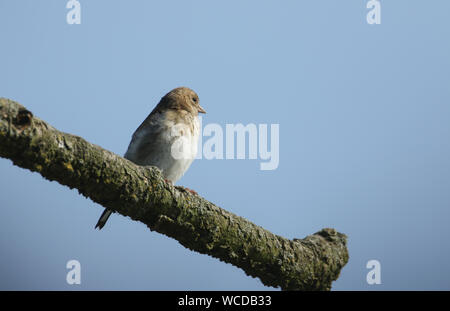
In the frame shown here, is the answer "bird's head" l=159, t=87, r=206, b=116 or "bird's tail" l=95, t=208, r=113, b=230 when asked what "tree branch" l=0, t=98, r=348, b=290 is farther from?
"bird's head" l=159, t=87, r=206, b=116

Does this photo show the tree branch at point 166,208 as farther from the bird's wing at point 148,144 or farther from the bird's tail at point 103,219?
the bird's tail at point 103,219

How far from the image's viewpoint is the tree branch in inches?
103

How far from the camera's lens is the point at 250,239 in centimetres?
399

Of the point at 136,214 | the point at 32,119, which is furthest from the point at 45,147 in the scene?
the point at 136,214

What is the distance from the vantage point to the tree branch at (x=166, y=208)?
2.62 m

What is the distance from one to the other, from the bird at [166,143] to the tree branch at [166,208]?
6.25ft

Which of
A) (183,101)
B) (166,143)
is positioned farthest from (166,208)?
(183,101)

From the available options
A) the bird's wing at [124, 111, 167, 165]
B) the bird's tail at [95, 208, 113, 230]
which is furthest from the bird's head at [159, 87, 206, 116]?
the bird's tail at [95, 208, 113, 230]

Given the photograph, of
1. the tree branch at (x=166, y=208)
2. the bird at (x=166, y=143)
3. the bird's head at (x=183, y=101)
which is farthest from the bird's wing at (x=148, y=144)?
the tree branch at (x=166, y=208)

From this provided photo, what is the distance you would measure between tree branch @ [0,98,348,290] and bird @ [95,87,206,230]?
191 cm

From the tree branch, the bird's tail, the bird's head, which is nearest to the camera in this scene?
the tree branch

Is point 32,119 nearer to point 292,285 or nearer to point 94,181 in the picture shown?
point 94,181
